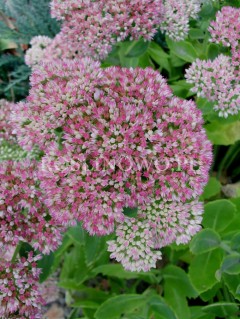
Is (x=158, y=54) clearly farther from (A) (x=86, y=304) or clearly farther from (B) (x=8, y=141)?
(A) (x=86, y=304)

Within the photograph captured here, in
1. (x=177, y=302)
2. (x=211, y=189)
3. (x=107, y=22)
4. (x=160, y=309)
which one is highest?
(x=107, y=22)

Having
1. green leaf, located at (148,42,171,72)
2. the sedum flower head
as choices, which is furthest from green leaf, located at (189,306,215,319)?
green leaf, located at (148,42,171,72)

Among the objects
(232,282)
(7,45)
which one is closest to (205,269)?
(232,282)

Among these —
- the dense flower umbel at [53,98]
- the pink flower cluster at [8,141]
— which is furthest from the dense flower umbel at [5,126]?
the dense flower umbel at [53,98]

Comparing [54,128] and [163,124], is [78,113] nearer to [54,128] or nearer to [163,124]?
[54,128]

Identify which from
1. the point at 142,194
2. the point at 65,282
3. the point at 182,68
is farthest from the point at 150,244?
the point at 182,68

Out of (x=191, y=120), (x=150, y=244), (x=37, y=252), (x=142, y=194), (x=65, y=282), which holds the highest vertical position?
(x=191, y=120)

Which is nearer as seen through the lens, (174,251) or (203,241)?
(203,241)
